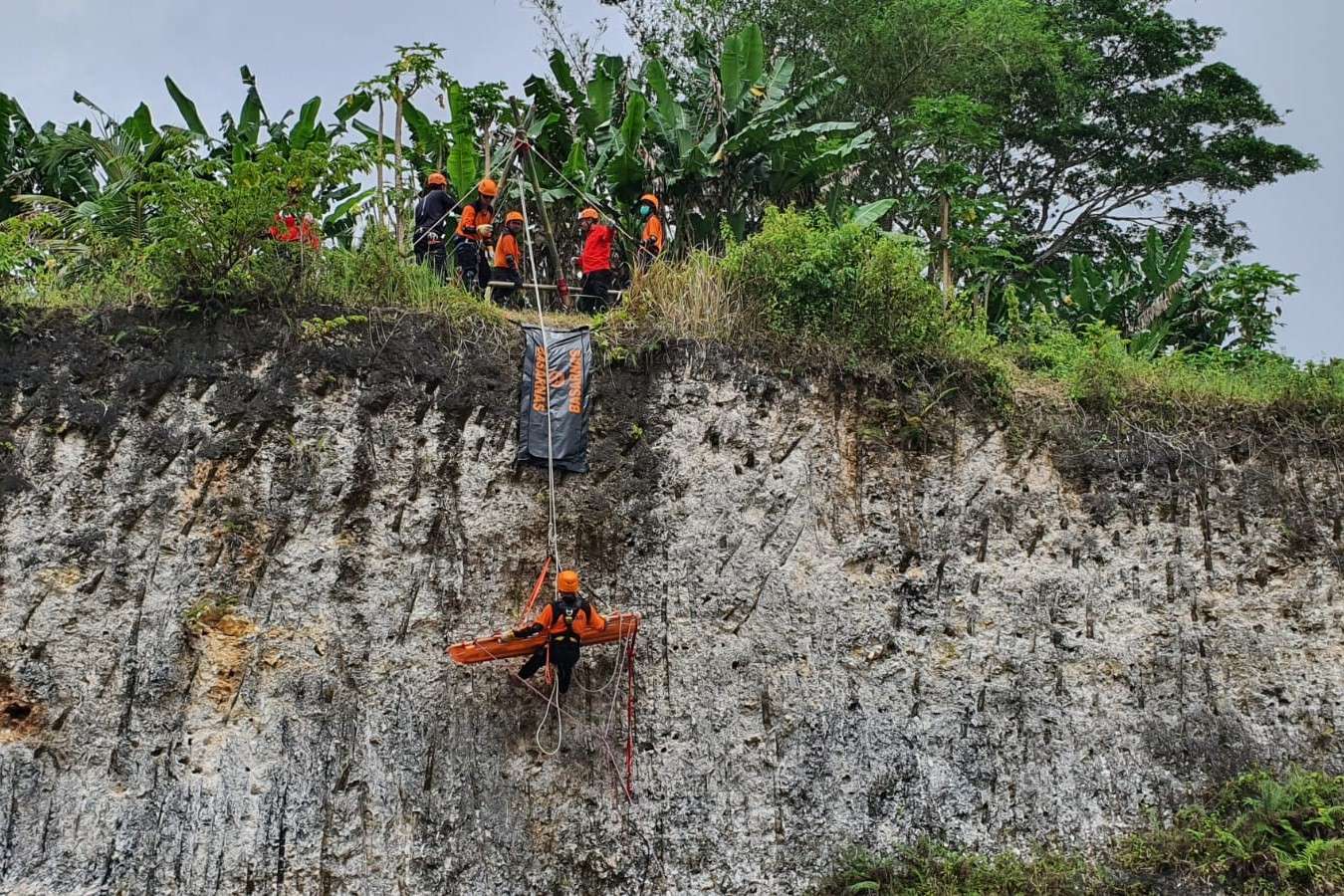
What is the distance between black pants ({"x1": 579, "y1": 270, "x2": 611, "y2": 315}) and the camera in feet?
32.7

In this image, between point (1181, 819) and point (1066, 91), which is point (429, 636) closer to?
point (1181, 819)

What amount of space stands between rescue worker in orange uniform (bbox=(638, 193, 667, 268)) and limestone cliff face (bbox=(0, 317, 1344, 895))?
154cm

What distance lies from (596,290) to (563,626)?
336 centimetres

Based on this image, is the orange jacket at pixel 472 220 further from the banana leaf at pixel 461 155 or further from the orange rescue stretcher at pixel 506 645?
the orange rescue stretcher at pixel 506 645

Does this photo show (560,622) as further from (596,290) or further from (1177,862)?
(1177,862)

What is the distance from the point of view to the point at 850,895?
7.91m

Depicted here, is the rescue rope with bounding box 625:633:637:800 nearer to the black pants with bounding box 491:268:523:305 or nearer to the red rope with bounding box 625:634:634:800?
the red rope with bounding box 625:634:634:800

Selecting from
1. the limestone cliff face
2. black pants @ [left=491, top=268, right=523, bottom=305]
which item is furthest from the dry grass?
black pants @ [left=491, top=268, right=523, bottom=305]

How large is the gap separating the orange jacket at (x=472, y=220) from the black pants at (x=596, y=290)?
98 cm

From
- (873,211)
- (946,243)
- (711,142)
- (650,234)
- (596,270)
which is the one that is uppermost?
(711,142)

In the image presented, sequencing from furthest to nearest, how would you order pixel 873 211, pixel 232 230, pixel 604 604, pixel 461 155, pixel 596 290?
pixel 873 211 < pixel 461 155 < pixel 596 290 < pixel 232 230 < pixel 604 604

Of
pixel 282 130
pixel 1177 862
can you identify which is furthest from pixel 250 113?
pixel 1177 862

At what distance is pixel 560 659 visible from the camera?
780cm

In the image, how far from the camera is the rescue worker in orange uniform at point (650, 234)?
1016cm
